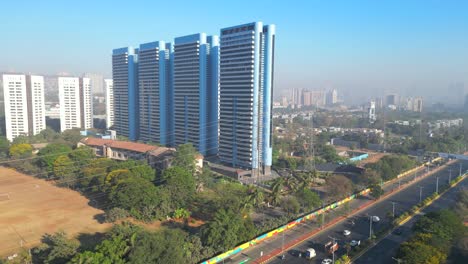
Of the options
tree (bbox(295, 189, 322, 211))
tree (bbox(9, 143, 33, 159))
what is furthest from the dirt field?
tree (bbox(295, 189, 322, 211))

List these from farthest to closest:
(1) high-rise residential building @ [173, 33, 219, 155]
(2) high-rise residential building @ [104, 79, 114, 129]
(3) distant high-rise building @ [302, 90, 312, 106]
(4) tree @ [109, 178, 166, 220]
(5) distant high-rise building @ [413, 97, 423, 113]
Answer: (3) distant high-rise building @ [302, 90, 312, 106] → (5) distant high-rise building @ [413, 97, 423, 113] → (2) high-rise residential building @ [104, 79, 114, 129] → (1) high-rise residential building @ [173, 33, 219, 155] → (4) tree @ [109, 178, 166, 220]

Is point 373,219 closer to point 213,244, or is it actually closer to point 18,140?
point 213,244

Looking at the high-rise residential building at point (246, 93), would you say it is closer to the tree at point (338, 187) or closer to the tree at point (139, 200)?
the tree at point (338, 187)

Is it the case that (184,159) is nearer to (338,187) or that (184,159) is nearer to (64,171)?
(64,171)

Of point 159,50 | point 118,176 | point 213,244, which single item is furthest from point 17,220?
point 159,50

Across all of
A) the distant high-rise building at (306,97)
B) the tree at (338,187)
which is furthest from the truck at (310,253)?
the distant high-rise building at (306,97)

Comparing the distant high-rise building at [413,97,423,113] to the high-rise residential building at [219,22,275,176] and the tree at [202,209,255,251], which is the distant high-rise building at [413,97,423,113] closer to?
the high-rise residential building at [219,22,275,176]
